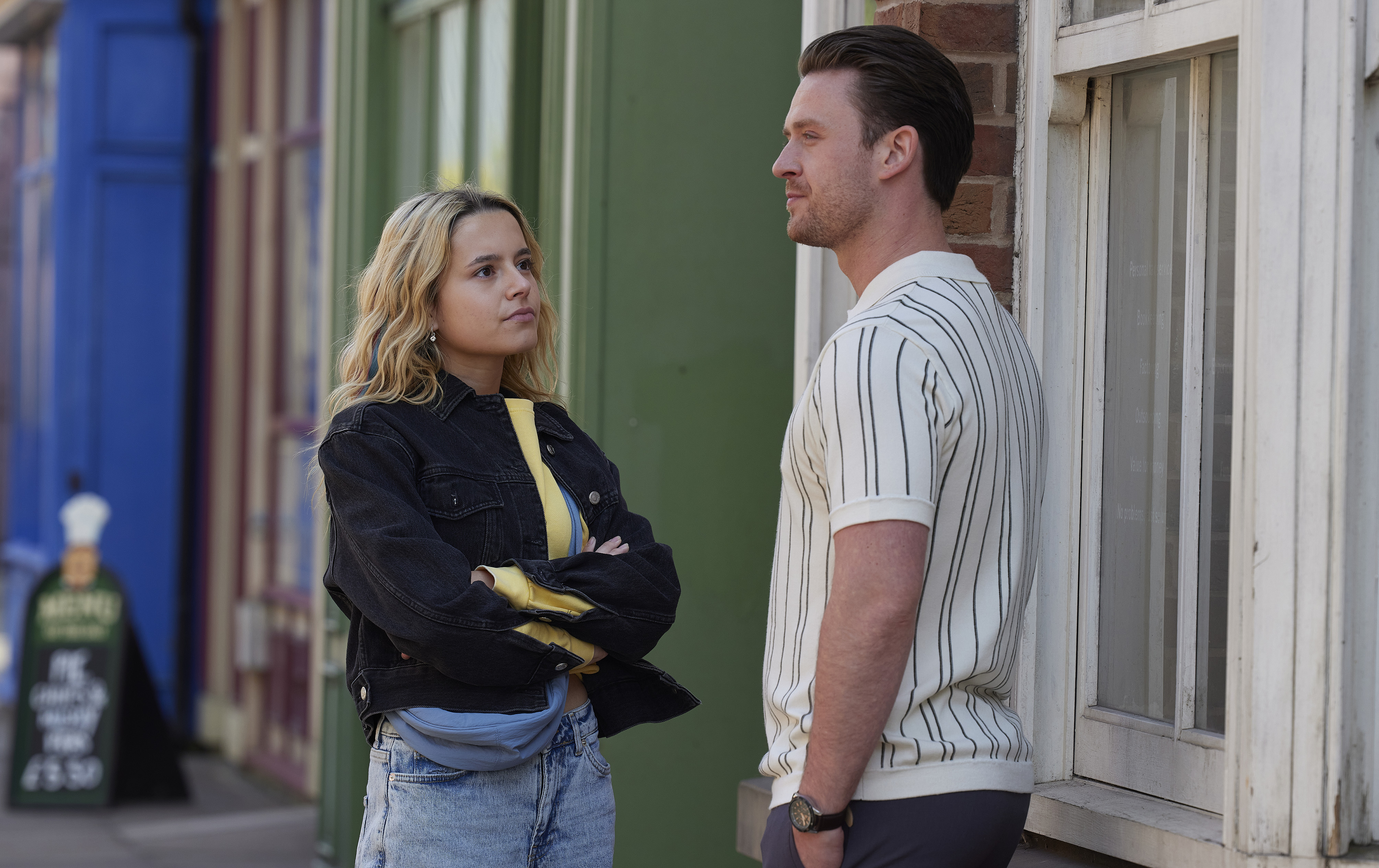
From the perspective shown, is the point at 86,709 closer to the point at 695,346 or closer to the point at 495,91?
the point at 495,91

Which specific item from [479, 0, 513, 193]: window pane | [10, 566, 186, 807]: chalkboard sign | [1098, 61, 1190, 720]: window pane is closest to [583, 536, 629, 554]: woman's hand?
[1098, 61, 1190, 720]: window pane

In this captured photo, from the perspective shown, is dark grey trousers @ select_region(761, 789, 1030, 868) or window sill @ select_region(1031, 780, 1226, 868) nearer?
dark grey trousers @ select_region(761, 789, 1030, 868)

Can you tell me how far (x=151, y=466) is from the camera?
27.3 ft

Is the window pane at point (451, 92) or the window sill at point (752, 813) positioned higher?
the window pane at point (451, 92)

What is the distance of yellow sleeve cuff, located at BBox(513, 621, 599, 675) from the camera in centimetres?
233

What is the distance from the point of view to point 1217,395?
255 cm

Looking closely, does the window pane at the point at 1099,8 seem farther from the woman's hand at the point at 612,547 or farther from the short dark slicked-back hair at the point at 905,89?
the woman's hand at the point at 612,547

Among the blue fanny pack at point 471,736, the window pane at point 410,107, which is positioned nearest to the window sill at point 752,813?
the blue fanny pack at point 471,736

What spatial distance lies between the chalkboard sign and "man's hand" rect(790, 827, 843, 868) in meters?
5.40

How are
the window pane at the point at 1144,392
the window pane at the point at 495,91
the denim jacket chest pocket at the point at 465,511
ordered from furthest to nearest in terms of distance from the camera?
the window pane at the point at 495,91 < the window pane at the point at 1144,392 < the denim jacket chest pocket at the point at 465,511

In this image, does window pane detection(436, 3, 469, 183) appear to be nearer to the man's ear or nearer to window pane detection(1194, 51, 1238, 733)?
window pane detection(1194, 51, 1238, 733)

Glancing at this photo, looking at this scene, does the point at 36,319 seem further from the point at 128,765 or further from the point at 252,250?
the point at 128,765

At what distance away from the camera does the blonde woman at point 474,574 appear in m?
2.28

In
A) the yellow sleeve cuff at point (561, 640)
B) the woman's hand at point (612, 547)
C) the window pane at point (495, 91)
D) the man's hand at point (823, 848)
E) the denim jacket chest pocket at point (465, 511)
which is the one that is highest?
the window pane at point (495, 91)
